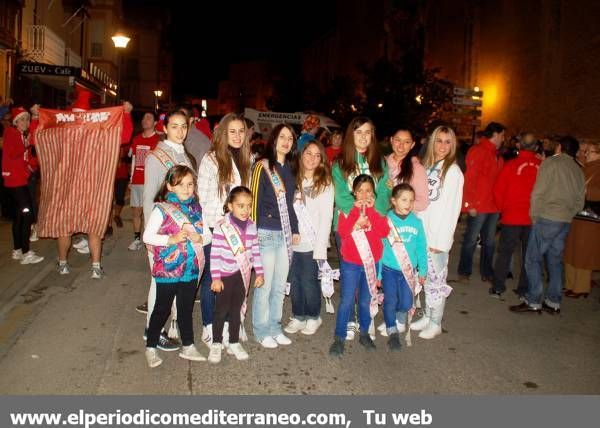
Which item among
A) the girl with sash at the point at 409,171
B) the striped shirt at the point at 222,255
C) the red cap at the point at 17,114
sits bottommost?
the striped shirt at the point at 222,255

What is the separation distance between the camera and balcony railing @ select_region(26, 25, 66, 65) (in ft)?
59.1

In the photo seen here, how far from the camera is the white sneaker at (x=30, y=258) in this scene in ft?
23.4

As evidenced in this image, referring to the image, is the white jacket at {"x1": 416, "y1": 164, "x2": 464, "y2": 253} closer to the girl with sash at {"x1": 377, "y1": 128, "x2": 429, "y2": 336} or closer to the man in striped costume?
the girl with sash at {"x1": 377, "y1": 128, "x2": 429, "y2": 336}

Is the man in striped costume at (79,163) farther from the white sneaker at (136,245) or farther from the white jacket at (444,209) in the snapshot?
the white jacket at (444,209)

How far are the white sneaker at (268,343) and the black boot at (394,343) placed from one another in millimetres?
1057

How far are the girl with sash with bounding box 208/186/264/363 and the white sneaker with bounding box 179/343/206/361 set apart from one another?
0.10 m

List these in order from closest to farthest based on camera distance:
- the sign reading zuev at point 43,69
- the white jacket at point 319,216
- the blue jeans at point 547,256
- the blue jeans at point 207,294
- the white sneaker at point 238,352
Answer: the white sneaker at point 238,352, the blue jeans at point 207,294, the white jacket at point 319,216, the blue jeans at point 547,256, the sign reading zuev at point 43,69

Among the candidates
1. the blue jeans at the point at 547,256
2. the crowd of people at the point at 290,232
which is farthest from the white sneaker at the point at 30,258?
the blue jeans at the point at 547,256

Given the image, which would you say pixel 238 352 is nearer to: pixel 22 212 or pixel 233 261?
pixel 233 261

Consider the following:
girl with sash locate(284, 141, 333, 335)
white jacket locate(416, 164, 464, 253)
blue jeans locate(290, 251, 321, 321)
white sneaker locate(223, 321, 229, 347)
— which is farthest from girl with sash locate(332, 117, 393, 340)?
white sneaker locate(223, 321, 229, 347)

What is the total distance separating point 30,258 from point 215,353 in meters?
4.13

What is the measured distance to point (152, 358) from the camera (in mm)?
4266

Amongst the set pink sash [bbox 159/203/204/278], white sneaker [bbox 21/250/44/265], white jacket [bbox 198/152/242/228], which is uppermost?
white jacket [bbox 198/152/242/228]

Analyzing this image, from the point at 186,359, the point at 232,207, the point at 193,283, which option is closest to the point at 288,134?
the point at 232,207
